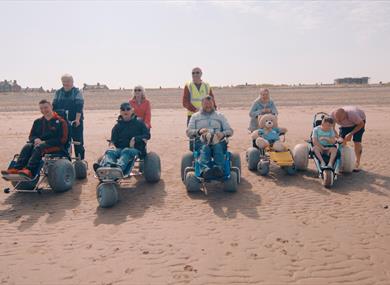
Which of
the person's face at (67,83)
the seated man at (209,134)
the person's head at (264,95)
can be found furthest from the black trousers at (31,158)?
the person's head at (264,95)

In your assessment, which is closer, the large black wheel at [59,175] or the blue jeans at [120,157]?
the blue jeans at [120,157]

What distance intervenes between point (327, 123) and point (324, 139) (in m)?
0.35

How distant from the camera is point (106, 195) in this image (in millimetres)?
6359

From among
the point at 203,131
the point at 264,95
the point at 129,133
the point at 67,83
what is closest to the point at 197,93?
the point at 264,95

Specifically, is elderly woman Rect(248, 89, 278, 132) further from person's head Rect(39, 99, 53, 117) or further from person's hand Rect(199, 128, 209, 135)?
person's head Rect(39, 99, 53, 117)

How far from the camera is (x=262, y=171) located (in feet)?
26.8

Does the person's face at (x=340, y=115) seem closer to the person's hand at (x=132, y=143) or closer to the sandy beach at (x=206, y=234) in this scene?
the sandy beach at (x=206, y=234)

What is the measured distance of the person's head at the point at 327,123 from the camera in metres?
7.77

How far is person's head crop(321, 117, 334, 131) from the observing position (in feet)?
25.5

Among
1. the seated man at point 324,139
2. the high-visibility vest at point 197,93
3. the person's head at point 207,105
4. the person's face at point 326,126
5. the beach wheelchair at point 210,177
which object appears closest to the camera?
the beach wheelchair at point 210,177

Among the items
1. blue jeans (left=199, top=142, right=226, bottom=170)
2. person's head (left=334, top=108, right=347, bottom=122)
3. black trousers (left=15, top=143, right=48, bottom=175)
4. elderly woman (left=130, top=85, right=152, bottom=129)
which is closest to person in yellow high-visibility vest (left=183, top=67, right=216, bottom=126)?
elderly woman (left=130, top=85, right=152, bottom=129)

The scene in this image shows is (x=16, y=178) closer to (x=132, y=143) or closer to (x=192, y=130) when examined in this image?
(x=132, y=143)

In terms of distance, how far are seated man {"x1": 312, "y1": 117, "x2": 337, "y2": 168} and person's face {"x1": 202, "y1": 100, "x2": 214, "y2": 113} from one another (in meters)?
2.32

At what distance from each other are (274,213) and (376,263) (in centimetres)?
189
